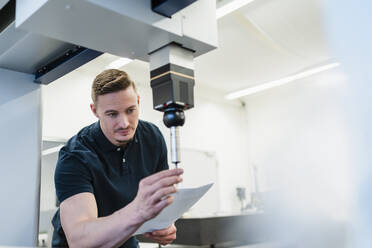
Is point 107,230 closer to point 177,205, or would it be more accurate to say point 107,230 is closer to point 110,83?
point 177,205

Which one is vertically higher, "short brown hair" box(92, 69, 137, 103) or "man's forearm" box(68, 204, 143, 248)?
"short brown hair" box(92, 69, 137, 103)

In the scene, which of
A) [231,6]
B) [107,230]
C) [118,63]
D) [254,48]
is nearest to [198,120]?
[254,48]

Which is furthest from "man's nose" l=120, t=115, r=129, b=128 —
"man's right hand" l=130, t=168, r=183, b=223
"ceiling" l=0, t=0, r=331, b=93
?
"ceiling" l=0, t=0, r=331, b=93

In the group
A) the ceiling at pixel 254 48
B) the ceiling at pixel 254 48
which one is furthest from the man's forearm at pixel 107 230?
the ceiling at pixel 254 48

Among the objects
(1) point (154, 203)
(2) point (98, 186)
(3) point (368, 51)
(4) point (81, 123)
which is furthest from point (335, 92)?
(4) point (81, 123)

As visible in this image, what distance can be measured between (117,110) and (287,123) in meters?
0.57

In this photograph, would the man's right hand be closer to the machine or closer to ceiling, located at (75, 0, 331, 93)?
the machine

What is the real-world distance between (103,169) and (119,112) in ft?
0.48

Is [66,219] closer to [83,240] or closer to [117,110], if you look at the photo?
[83,240]

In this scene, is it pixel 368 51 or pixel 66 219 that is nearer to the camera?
pixel 368 51

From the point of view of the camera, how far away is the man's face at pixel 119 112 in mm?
774

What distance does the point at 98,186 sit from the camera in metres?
0.80

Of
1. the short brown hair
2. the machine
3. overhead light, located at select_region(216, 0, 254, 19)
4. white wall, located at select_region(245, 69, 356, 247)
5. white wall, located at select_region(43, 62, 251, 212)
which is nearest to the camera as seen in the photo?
white wall, located at select_region(245, 69, 356, 247)

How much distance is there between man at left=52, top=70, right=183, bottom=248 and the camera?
2.18 ft
